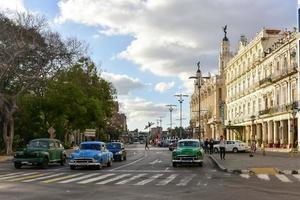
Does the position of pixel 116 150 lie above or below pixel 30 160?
above

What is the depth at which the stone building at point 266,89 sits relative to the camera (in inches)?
2672

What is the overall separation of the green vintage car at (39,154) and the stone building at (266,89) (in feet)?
102

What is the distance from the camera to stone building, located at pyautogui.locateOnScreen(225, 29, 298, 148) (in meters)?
67.9

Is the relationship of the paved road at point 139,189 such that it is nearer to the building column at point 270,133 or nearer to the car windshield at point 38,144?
the car windshield at point 38,144

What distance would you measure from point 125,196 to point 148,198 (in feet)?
2.73

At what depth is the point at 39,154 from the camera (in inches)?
1276

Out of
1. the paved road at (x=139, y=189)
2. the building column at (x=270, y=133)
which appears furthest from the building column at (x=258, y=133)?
the paved road at (x=139, y=189)

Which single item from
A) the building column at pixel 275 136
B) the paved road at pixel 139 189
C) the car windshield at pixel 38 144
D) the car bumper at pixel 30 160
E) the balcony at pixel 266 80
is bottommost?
the paved road at pixel 139 189

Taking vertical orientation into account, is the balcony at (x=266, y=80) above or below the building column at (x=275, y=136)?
above

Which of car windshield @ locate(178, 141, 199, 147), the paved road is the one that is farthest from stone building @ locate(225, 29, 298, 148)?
the paved road

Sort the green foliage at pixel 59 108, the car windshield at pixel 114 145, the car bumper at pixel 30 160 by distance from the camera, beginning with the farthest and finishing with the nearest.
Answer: the green foliage at pixel 59 108
the car windshield at pixel 114 145
the car bumper at pixel 30 160

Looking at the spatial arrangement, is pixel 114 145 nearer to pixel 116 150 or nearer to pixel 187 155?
pixel 116 150

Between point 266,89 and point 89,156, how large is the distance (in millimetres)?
52988

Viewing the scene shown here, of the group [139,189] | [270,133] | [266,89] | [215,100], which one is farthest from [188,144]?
[215,100]
